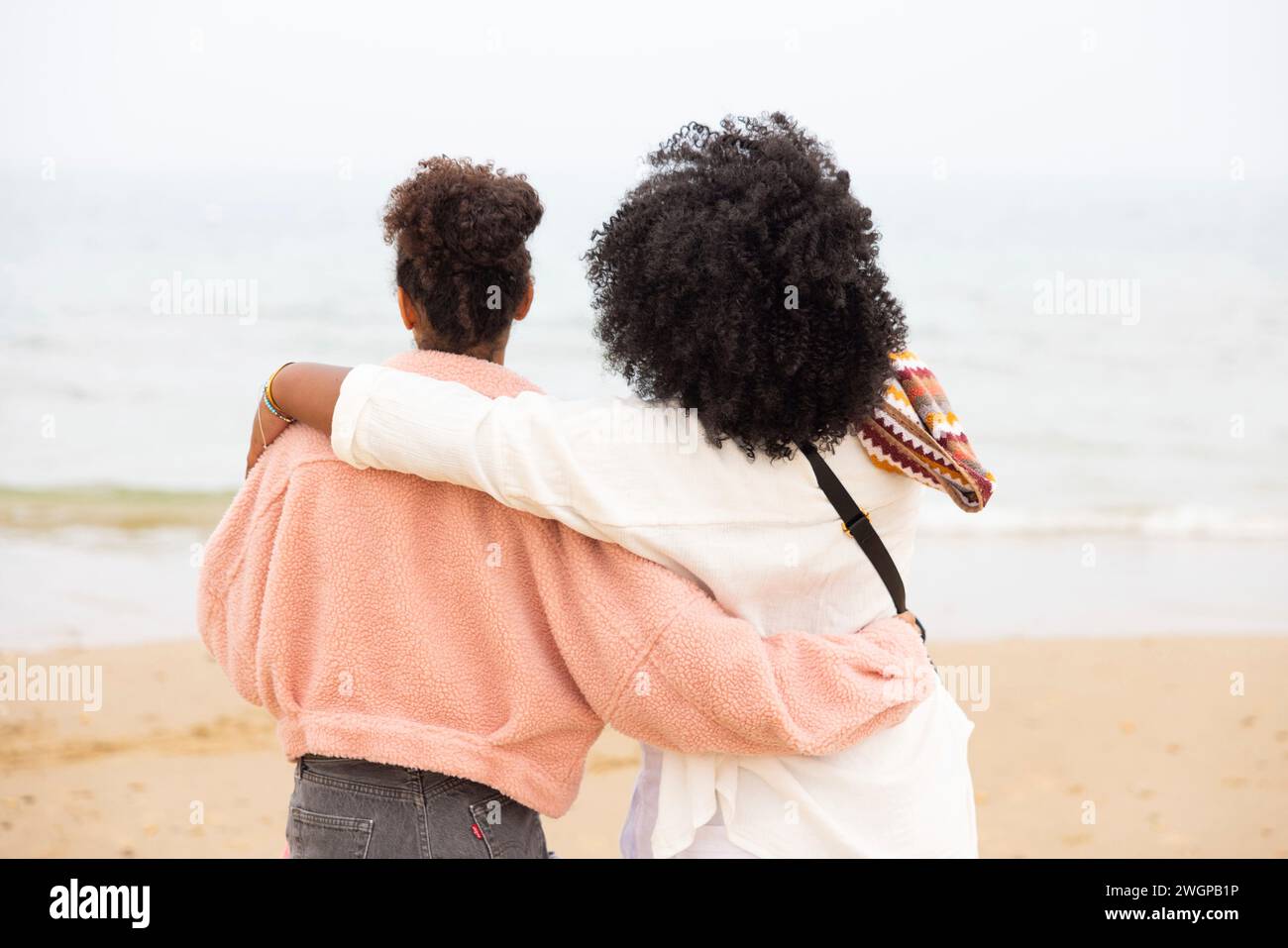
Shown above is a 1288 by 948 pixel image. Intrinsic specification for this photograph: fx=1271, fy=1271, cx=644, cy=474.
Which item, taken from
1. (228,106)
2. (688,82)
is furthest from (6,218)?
(688,82)

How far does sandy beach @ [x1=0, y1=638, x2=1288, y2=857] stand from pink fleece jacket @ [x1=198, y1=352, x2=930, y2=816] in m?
2.49

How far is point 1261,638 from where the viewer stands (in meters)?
6.10

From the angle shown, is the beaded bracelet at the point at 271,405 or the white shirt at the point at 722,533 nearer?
the white shirt at the point at 722,533

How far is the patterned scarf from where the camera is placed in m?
1.67

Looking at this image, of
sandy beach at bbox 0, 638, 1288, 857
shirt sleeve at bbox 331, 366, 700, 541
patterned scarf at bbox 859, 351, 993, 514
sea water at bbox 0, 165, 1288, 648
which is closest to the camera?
shirt sleeve at bbox 331, 366, 700, 541

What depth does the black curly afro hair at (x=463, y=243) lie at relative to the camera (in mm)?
1636

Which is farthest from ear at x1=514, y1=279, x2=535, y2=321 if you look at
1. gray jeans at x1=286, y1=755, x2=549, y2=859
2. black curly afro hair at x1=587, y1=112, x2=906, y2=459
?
gray jeans at x1=286, y1=755, x2=549, y2=859

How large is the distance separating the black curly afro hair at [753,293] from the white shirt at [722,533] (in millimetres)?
70

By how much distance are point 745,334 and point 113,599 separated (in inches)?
225

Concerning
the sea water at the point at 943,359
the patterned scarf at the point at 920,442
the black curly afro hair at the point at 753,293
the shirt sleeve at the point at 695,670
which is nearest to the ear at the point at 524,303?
the black curly afro hair at the point at 753,293

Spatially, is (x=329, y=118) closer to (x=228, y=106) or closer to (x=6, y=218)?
(x=228, y=106)

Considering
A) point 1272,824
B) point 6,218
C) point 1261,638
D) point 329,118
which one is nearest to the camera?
point 1272,824

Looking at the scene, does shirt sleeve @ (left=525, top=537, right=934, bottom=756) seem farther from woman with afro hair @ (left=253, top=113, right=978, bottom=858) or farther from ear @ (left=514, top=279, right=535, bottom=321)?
ear @ (left=514, top=279, right=535, bottom=321)

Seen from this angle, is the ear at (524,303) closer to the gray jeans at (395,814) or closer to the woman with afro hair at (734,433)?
the woman with afro hair at (734,433)
